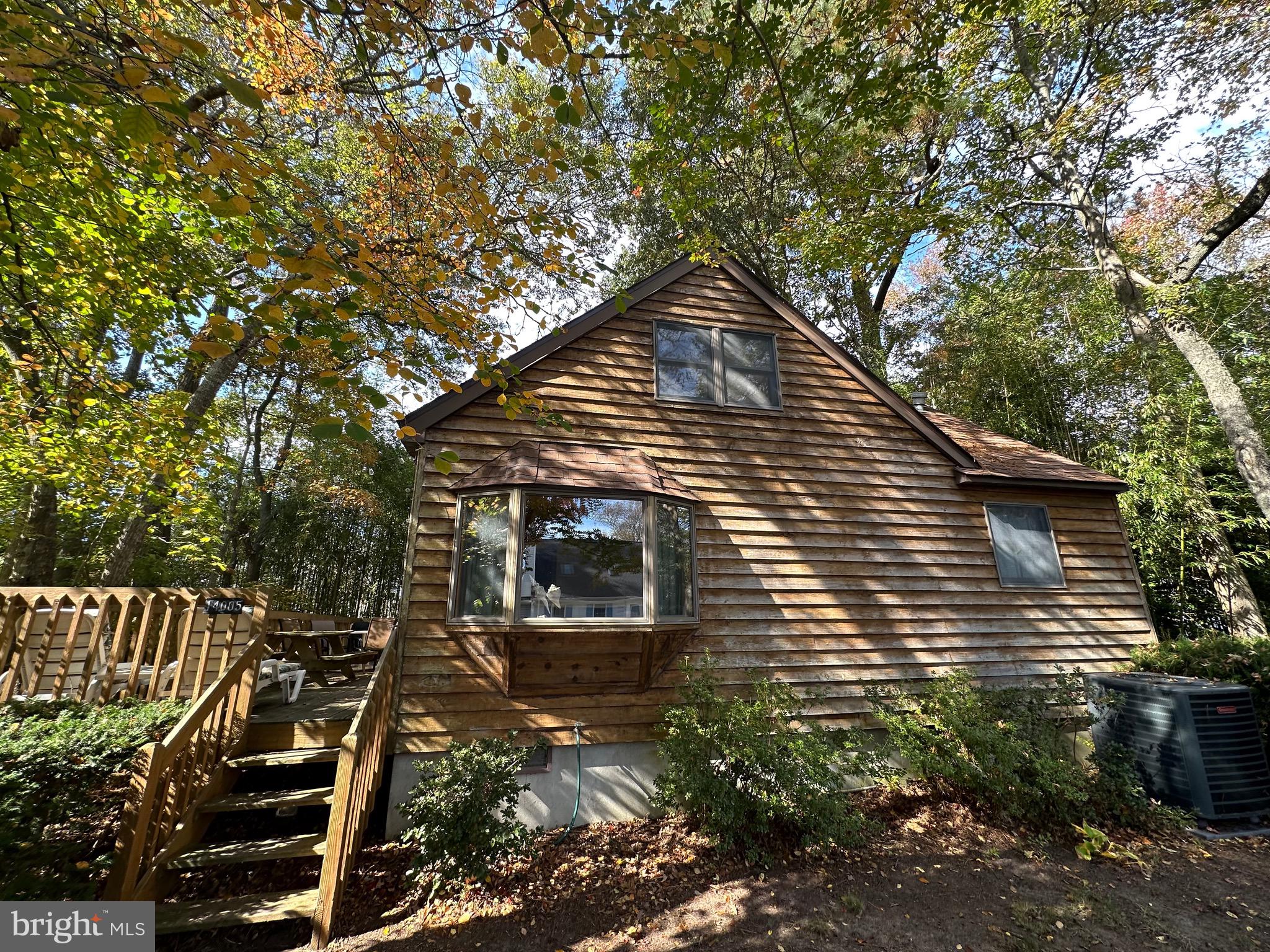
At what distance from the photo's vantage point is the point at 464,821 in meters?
3.85

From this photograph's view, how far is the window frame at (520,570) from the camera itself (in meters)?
4.64

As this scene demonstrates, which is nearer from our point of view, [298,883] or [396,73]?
[396,73]

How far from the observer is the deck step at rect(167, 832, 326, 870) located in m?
3.28

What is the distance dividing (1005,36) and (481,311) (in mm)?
12498

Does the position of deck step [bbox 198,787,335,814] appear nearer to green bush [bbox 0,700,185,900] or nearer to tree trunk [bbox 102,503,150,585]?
green bush [bbox 0,700,185,900]

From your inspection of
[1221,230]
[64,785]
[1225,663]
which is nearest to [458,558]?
[64,785]

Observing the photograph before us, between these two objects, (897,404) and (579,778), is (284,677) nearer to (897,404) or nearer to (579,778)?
(579,778)

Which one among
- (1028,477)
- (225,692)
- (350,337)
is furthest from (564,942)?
(1028,477)

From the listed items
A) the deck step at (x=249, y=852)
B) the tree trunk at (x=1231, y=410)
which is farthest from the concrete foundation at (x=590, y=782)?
the tree trunk at (x=1231, y=410)

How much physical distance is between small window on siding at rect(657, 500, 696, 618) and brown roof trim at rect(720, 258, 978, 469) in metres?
3.42

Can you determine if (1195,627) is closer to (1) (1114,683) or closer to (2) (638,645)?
(1) (1114,683)

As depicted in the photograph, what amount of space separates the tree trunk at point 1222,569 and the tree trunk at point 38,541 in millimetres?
18083

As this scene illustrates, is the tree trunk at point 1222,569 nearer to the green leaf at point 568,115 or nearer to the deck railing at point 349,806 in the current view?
the green leaf at point 568,115

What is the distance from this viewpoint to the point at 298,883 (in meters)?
3.92
